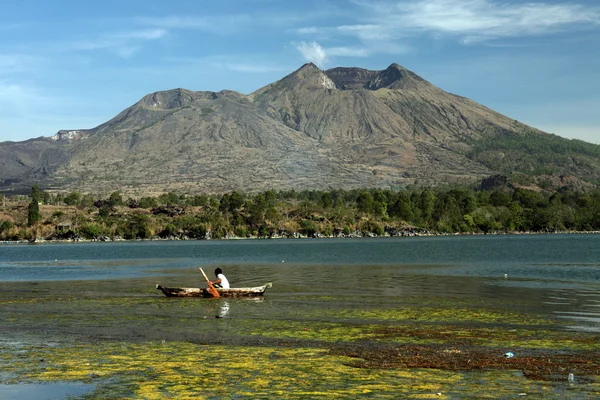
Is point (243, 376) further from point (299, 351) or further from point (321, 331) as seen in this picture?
point (321, 331)

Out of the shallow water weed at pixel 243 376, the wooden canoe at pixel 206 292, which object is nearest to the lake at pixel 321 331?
the shallow water weed at pixel 243 376

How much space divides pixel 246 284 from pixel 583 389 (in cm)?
4979

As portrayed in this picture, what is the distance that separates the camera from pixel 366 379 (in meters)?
25.3

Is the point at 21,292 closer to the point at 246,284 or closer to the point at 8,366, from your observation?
the point at 246,284

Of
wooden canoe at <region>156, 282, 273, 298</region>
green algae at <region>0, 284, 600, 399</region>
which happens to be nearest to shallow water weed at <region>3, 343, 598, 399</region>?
green algae at <region>0, 284, 600, 399</region>

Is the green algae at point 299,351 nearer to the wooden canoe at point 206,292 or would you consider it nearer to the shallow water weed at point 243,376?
the shallow water weed at point 243,376

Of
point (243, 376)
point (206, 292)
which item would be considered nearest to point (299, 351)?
point (243, 376)

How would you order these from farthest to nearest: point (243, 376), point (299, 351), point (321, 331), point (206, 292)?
1. point (206, 292)
2. point (321, 331)
3. point (299, 351)
4. point (243, 376)

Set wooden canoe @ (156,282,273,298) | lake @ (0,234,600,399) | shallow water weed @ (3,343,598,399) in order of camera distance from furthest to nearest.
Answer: wooden canoe @ (156,282,273,298) < lake @ (0,234,600,399) < shallow water weed @ (3,343,598,399)

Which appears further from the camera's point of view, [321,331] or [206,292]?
[206,292]

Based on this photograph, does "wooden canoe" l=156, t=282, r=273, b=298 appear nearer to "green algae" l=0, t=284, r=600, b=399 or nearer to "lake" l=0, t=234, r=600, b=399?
"lake" l=0, t=234, r=600, b=399

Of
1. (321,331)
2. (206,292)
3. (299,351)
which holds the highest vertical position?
(299,351)

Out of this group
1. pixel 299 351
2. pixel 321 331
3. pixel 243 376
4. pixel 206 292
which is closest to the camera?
pixel 243 376

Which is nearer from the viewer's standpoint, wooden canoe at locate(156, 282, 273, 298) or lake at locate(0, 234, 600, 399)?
lake at locate(0, 234, 600, 399)
